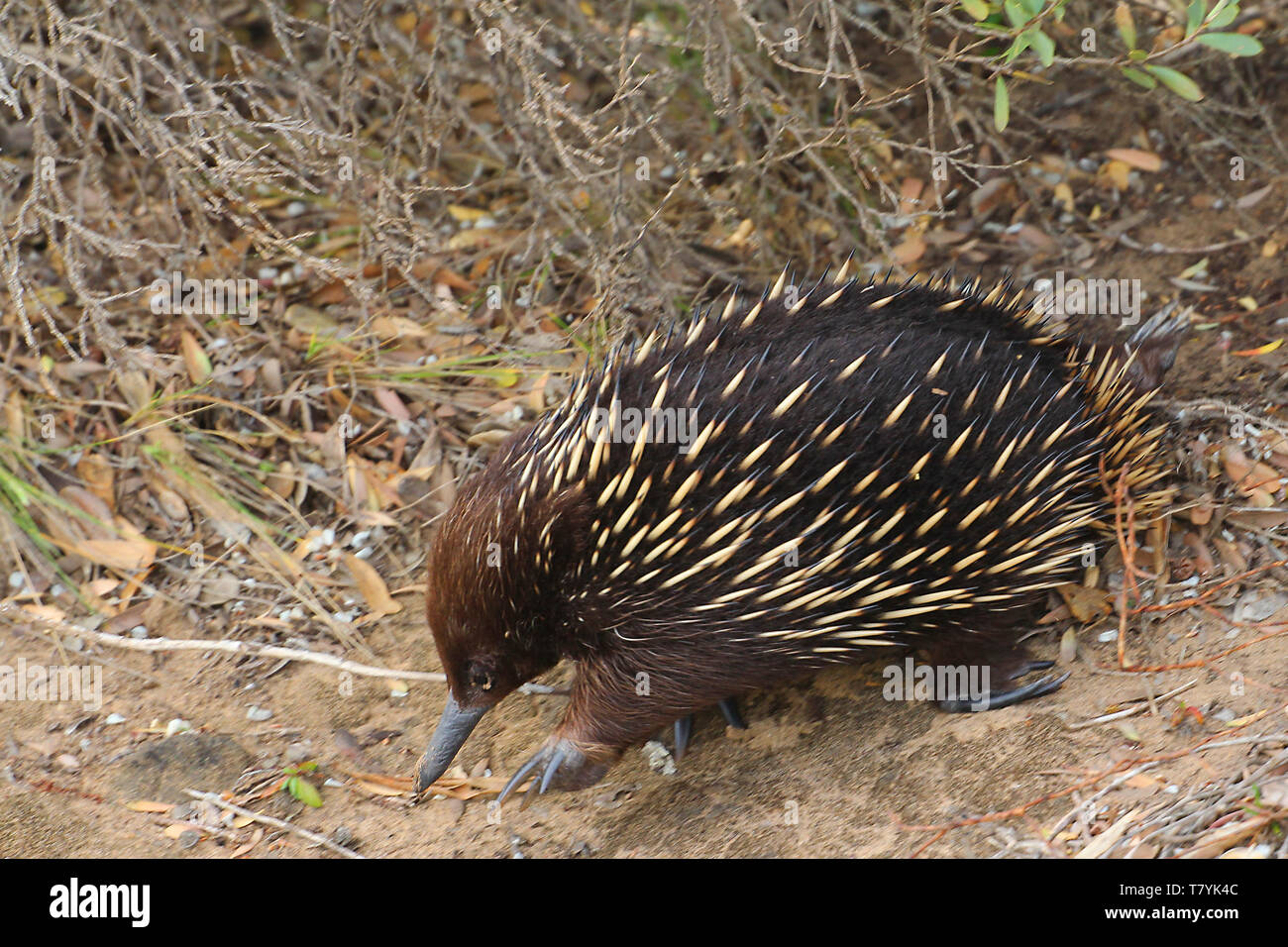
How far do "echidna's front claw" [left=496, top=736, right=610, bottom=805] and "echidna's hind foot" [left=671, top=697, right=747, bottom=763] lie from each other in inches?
13.4

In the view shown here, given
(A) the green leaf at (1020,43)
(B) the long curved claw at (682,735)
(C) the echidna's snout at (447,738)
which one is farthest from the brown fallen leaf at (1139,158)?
(C) the echidna's snout at (447,738)

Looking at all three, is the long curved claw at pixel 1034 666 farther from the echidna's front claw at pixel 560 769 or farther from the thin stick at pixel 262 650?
the thin stick at pixel 262 650

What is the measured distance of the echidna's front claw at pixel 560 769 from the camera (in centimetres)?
356

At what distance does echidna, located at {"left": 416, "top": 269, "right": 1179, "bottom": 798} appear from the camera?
3180 mm

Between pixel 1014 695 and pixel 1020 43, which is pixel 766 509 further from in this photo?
pixel 1020 43

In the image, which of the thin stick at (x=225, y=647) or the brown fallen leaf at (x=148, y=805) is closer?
Answer: the brown fallen leaf at (x=148, y=805)

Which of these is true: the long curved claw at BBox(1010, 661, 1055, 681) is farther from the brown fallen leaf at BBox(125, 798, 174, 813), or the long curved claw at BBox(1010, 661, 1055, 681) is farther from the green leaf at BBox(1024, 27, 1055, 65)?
the brown fallen leaf at BBox(125, 798, 174, 813)

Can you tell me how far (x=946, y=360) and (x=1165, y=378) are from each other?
119 centimetres

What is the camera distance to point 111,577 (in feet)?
14.8

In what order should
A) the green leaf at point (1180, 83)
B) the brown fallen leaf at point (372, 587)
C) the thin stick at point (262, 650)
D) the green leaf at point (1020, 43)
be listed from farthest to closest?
the brown fallen leaf at point (372, 587) < the thin stick at point (262, 650) < the green leaf at point (1180, 83) < the green leaf at point (1020, 43)

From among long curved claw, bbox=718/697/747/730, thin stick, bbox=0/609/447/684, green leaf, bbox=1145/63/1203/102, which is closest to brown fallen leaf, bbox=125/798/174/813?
thin stick, bbox=0/609/447/684

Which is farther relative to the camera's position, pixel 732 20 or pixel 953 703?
pixel 732 20

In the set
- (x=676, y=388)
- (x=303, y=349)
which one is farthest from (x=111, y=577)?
(x=676, y=388)
